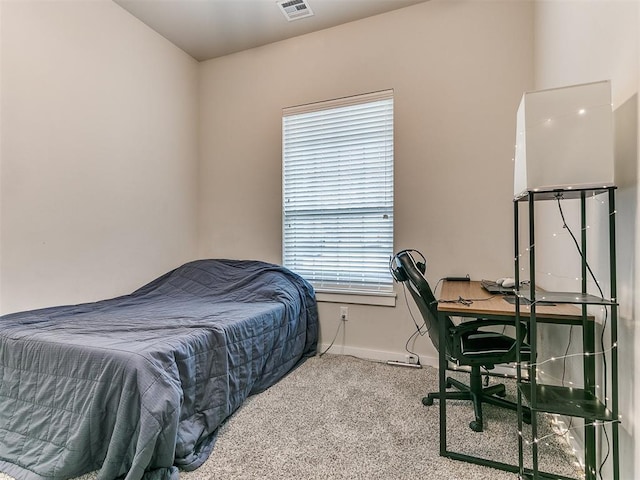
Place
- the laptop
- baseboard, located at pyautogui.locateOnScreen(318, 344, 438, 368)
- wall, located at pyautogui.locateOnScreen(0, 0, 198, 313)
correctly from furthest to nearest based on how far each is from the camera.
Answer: baseboard, located at pyautogui.locateOnScreen(318, 344, 438, 368), wall, located at pyautogui.locateOnScreen(0, 0, 198, 313), the laptop

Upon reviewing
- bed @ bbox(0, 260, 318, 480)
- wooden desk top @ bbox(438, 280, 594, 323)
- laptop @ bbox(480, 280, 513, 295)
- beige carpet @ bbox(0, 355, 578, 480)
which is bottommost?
beige carpet @ bbox(0, 355, 578, 480)

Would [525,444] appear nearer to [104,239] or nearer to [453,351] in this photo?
[453,351]

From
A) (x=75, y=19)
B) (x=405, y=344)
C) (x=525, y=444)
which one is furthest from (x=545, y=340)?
(x=75, y=19)

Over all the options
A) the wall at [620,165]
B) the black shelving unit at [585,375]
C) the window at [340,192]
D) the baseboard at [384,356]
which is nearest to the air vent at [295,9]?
the window at [340,192]

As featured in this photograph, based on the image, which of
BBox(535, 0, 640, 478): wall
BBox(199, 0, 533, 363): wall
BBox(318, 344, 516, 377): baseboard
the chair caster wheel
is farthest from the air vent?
the chair caster wheel

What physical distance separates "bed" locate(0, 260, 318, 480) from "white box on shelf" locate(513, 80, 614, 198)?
1.63 metres

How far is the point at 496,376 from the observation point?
238 centimetres

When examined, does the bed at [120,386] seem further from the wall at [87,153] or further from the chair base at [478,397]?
the chair base at [478,397]

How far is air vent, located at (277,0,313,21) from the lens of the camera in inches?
104

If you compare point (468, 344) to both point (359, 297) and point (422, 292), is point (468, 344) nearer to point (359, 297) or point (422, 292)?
point (422, 292)

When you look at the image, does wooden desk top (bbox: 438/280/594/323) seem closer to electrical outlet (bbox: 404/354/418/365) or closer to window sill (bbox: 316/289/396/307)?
window sill (bbox: 316/289/396/307)

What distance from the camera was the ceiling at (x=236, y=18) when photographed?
106 inches

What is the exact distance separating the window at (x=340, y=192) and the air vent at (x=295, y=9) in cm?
72

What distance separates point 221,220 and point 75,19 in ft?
6.25
